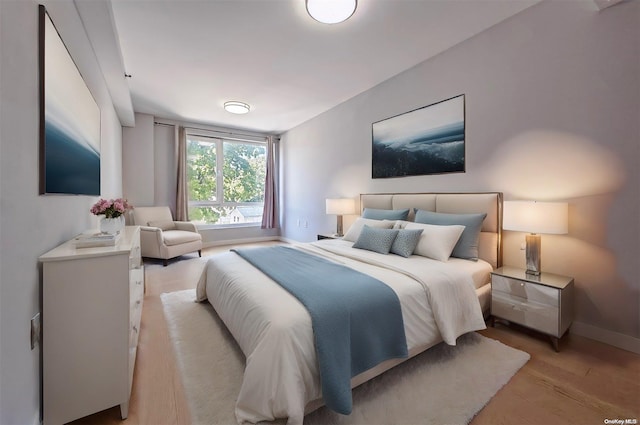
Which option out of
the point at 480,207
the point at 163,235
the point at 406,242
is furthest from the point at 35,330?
the point at 163,235

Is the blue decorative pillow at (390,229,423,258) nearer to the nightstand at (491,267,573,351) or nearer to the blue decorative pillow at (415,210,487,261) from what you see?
the blue decorative pillow at (415,210,487,261)

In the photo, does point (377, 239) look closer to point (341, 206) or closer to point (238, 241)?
point (341, 206)

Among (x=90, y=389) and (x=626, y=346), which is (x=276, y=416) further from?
(x=626, y=346)

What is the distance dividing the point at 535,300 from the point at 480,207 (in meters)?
0.91

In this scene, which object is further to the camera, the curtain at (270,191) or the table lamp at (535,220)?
the curtain at (270,191)

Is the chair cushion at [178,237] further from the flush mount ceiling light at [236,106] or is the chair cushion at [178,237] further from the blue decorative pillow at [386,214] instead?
the blue decorative pillow at [386,214]

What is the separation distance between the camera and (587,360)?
180cm

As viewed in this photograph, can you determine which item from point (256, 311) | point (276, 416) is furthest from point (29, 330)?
point (276, 416)

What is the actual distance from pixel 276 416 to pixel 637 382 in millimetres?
2136

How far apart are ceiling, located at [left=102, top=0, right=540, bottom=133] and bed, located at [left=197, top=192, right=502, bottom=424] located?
1594 mm

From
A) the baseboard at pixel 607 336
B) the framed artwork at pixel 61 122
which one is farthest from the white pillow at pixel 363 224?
the framed artwork at pixel 61 122

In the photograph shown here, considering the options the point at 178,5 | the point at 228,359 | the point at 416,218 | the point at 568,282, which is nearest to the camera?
the point at 228,359

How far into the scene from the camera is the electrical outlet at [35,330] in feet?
3.75

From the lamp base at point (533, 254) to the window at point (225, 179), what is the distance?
5.26 metres
